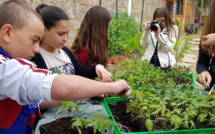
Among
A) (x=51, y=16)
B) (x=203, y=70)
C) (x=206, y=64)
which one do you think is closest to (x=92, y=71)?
(x=51, y=16)

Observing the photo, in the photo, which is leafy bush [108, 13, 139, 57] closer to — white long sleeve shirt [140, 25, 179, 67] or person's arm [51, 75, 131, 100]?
white long sleeve shirt [140, 25, 179, 67]

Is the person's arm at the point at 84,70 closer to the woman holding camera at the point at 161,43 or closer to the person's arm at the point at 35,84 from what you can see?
the person's arm at the point at 35,84

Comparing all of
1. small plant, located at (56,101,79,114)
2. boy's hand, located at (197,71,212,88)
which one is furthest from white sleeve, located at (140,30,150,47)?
small plant, located at (56,101,79,114)

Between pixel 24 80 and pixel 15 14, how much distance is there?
1.26 ft

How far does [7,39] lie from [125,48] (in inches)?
213

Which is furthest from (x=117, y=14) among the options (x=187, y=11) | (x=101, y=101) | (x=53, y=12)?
(x=187, y=11)

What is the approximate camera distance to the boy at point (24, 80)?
2.97 ft

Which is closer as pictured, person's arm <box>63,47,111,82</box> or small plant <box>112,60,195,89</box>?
person's arm <box>63,47,111,82</box>

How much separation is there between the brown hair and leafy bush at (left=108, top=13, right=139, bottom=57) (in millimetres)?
4910

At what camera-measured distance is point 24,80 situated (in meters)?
0.91

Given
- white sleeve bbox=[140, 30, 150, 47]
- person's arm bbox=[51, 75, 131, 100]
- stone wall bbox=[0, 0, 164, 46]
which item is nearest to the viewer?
person's arm bbox=[51, 75, 131, 100]

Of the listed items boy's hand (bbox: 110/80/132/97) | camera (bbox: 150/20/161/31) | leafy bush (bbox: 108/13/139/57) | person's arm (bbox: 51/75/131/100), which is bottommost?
leafy bush (bbox: 108/13/139/57)

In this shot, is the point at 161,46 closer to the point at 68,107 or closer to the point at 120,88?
the point at 68,107

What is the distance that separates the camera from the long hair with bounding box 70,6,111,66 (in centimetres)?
267
